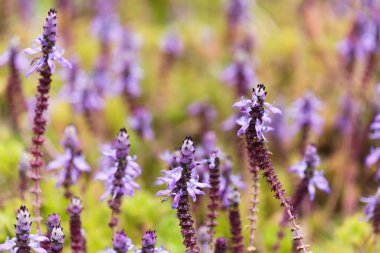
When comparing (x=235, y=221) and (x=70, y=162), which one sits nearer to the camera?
(x=235, y=221)

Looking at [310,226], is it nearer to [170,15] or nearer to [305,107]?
[305,107]

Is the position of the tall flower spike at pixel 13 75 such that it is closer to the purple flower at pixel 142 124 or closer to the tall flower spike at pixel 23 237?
the purple flower at pixel 142 124

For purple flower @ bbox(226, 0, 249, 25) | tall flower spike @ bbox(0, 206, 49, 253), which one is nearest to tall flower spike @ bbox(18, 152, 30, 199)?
tall flower spike @ bbox(0, 206, 49, 253)

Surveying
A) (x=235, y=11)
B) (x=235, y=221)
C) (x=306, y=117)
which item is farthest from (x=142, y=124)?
(x=235, y=221)

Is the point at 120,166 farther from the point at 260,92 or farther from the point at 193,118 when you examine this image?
the point at 193,118

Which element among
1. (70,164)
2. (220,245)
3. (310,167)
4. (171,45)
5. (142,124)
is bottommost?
(220,245)

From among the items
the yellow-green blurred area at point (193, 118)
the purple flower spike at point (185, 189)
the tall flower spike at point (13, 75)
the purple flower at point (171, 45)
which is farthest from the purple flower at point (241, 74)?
the purple flower spike at point (185, 189)

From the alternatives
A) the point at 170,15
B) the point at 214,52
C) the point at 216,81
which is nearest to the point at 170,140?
the point at 216,81

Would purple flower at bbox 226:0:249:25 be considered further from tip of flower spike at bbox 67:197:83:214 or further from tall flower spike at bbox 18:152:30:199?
tip of flower spike at bbox 67:197:83:214

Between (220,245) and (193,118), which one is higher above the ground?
(193,118)
